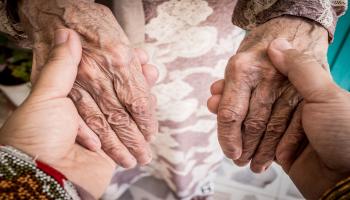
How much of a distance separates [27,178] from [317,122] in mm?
598

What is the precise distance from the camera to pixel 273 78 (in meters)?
0.88

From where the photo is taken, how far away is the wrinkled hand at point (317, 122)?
754 mm

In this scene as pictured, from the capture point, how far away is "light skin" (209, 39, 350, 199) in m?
0.75

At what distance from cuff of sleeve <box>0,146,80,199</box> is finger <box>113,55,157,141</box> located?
0.86 feet

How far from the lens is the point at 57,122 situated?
797 millimetres

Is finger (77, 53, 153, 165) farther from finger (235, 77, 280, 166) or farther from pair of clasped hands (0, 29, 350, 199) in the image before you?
finger (235, 77, 280, 166)

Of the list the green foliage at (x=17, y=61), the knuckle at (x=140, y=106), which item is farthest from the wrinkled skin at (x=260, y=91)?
the green foliage at (x=17, y=61)

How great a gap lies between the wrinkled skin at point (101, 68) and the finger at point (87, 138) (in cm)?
1

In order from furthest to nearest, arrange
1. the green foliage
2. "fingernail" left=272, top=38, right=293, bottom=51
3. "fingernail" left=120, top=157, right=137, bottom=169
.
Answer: the green foliage
"fingernail" left=120, top=157, right=137, bottom=169
"fingernail" left=272, top=38, right=293, bottom=51

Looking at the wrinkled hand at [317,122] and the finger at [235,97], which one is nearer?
the wrinkled hand at [317,122]

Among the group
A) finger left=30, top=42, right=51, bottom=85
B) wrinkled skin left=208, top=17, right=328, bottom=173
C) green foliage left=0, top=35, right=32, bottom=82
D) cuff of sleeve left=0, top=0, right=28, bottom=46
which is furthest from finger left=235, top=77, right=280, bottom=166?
green foliage left=0, top=35, right=32, bottom=82

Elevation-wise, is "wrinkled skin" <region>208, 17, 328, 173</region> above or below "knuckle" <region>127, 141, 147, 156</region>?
above

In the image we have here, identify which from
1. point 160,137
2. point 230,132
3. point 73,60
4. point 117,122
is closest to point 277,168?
point 160,137

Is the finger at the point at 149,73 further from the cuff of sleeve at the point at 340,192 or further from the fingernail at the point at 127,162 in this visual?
the cuff of sleeve at the point at 340,192
